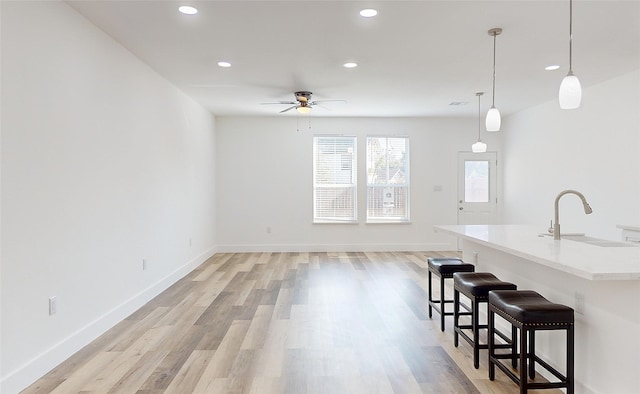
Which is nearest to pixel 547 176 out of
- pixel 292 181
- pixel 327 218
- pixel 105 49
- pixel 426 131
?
pixel 426 131

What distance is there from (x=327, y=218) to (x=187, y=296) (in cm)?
385

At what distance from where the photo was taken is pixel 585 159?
555 cm

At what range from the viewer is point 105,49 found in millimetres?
3590

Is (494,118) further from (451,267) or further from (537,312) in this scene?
(537,312)

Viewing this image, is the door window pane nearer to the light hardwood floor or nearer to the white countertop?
the light hardwood floor

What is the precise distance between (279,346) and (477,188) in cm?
620

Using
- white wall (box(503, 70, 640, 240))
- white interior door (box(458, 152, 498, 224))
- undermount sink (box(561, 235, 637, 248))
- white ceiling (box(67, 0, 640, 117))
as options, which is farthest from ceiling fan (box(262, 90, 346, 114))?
undermount sink (box(561, 235, 637, 248))

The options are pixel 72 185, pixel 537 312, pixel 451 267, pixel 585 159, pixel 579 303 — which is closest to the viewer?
pixel 537 312

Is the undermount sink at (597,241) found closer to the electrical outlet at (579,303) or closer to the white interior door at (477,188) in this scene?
the electrical outlet at (579,303)

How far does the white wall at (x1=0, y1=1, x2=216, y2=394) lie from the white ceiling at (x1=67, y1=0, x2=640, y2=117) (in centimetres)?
40

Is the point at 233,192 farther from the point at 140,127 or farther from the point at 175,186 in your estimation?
the point at 140,127

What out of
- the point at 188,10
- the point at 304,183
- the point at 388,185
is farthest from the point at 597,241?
the point at 304,183

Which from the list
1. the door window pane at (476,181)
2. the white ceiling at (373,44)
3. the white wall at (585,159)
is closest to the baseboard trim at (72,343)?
the white ceiling at (373,44)

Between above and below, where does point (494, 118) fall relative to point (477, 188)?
above
